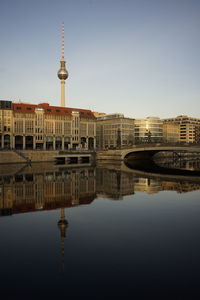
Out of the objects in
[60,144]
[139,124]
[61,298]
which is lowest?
[61,298]

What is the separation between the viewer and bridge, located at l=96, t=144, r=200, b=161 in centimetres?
8154

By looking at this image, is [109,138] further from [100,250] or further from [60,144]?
[100,250]

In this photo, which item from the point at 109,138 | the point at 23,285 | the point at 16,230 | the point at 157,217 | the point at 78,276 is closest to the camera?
the point at 23,285

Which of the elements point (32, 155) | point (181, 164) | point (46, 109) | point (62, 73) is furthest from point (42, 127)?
point (181, 164)

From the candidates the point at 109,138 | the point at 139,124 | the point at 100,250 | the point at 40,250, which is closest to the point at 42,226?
the point at 40,250

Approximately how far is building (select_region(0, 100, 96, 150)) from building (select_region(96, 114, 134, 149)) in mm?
20044

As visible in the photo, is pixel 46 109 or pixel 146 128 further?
pixel 146 128

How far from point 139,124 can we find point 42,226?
567 ft

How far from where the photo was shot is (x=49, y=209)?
93.0ft

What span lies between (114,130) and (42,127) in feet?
168

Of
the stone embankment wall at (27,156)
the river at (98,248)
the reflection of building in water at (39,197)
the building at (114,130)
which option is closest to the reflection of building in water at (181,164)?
the stone embankment wall at (27,156)

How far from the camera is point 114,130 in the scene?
537 feet

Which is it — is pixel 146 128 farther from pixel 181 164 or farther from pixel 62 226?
pixel 62 226

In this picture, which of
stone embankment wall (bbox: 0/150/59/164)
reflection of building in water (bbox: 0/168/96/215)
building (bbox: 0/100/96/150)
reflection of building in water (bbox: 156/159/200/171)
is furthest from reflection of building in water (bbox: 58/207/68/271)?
building (bbox: 0/100/96/150)
